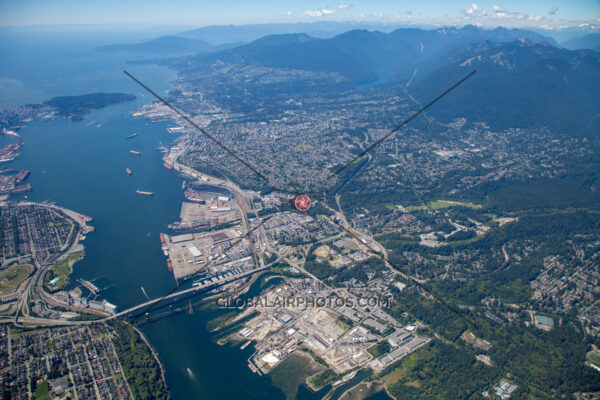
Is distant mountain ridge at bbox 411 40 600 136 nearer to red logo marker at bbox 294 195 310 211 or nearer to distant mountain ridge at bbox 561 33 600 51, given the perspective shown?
red logo marker at bbox 294 195 310 211

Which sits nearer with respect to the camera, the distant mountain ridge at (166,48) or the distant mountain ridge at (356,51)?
the distant mountain ridge at (356,51)

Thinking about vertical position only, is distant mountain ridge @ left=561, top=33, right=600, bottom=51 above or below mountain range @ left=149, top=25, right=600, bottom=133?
above

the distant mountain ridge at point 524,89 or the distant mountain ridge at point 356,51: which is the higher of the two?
the distant mountain ridge at point 356,51

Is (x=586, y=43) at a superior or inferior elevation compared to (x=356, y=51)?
superior

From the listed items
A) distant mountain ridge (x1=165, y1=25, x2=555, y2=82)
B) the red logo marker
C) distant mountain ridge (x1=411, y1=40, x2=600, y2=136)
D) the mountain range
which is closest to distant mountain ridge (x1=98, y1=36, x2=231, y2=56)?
distant mountain ridge (x1=165, y1=25, x2=555, y2=82)

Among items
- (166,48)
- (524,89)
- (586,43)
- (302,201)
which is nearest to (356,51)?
(524,89)

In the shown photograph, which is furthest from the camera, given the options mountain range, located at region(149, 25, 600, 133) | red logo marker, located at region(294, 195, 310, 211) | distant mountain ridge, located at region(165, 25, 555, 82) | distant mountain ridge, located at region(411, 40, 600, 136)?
distant mountain ridge, located at region(165, 25, 555, 82)

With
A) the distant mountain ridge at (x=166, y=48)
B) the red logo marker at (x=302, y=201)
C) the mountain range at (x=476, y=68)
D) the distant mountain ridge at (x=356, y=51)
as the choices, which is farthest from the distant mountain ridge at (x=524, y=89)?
the distant mountain ridge at (x=166, y=48)

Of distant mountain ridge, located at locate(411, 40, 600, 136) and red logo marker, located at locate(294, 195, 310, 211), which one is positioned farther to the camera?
distant mountain ridge, located at locate(411, 40, 600, 136)

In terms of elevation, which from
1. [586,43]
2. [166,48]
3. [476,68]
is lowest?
[476,68]

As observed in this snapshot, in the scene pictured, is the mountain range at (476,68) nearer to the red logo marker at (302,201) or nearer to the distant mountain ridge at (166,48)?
the distant mountain ridge at (166,48)

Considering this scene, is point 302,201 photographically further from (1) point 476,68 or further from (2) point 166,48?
(2) point 166,48
